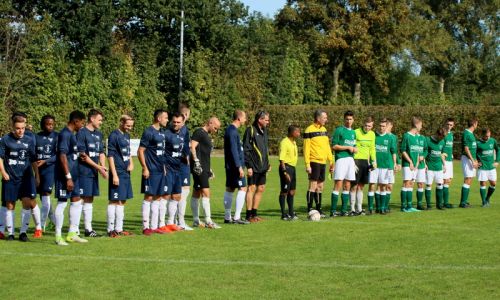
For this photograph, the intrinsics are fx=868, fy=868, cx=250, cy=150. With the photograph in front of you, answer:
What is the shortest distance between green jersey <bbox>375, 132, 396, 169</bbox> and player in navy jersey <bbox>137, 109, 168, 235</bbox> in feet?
20.5

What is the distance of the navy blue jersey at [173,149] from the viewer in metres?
15.7

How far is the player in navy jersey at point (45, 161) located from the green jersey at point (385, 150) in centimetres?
772

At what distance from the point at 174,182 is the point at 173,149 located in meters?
0.60

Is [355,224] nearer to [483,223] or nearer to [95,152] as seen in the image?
[483,223]

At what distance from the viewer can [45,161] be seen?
1553cm

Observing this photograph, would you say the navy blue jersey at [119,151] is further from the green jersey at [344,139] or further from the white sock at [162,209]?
the green jersey at [344,139]

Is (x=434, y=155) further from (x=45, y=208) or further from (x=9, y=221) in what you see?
(x=9, y=221)

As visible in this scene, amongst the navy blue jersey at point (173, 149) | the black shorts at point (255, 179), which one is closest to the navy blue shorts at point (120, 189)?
the navy blue jersey at point (173, 149)

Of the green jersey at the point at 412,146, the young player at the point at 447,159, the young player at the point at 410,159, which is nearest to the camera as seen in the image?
the young player at the point at 410,159

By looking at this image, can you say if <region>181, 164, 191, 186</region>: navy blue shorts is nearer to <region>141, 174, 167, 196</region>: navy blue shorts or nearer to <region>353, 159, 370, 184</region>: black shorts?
<region>141, 174, 167, 196</region>: navy blue shorts

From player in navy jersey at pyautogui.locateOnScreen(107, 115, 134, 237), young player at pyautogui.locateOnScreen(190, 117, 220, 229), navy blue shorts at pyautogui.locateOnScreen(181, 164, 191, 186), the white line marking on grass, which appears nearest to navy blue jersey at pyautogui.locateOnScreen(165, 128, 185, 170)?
navy blue shorts at pyautogui.locateOnScreen(181, 164, 191, 186)

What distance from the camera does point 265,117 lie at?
57.4ft

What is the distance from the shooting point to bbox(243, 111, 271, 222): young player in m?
17.4

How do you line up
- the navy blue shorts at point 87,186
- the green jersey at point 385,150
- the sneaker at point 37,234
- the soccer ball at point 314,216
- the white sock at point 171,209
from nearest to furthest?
the navy blue shorts at point 87,186 → the sneaker at point 37,234 → the white sock at point 171,209 → the soccer ball at point 314,216 → the green jersey at point 385,150
